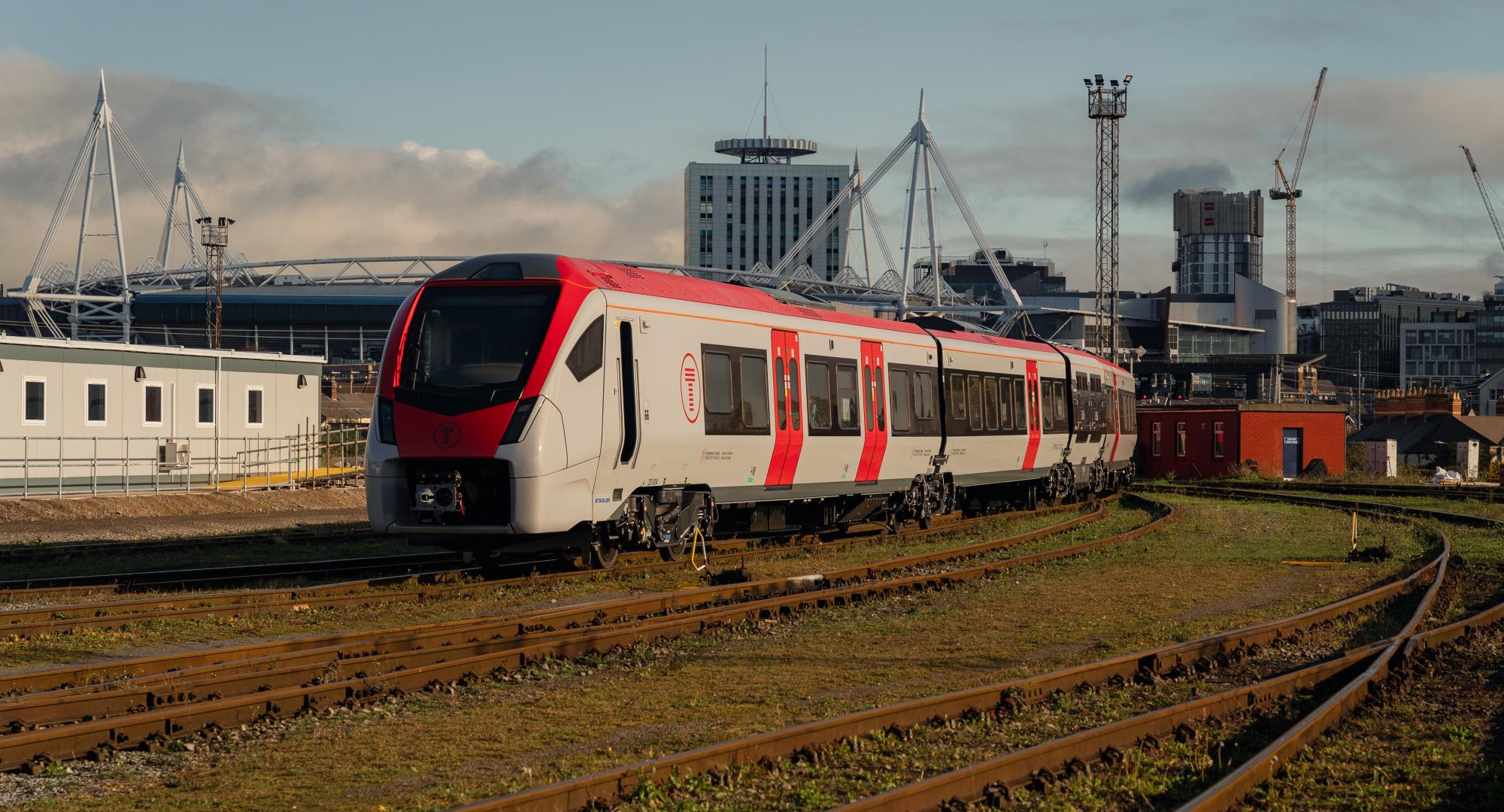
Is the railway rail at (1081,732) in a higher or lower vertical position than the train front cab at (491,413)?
lower

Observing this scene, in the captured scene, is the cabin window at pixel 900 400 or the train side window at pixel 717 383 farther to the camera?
the cabin window at pixel 900 400

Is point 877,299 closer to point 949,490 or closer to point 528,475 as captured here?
point 949,490

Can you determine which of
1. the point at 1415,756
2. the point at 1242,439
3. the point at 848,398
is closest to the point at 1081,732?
the point at 1415,756

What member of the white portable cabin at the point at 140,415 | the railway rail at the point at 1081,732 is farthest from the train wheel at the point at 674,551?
the white portable cabin at the point at 140,415

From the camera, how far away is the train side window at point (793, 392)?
21859 mm

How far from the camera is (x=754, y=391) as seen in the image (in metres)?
21.0

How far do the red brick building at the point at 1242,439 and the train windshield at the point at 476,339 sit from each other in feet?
150

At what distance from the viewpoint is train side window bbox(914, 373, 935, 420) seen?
2623 centimetres

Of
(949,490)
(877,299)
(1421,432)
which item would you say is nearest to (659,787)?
(949,490)

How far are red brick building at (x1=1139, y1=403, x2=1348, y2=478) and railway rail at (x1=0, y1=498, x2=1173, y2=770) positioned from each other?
44300mm

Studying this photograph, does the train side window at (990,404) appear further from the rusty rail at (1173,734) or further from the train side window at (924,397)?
the rusty rail at (1173,734)

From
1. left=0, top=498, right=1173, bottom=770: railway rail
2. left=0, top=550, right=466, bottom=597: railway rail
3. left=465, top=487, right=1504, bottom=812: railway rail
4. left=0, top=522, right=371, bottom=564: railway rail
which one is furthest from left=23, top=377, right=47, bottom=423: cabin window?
left=465, top=487, right=1504, bottom=812: railway rail

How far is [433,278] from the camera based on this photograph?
58.2 feet

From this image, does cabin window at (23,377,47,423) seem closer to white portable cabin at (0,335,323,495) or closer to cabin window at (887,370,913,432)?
white portable cabin at (0,335,323,495)
